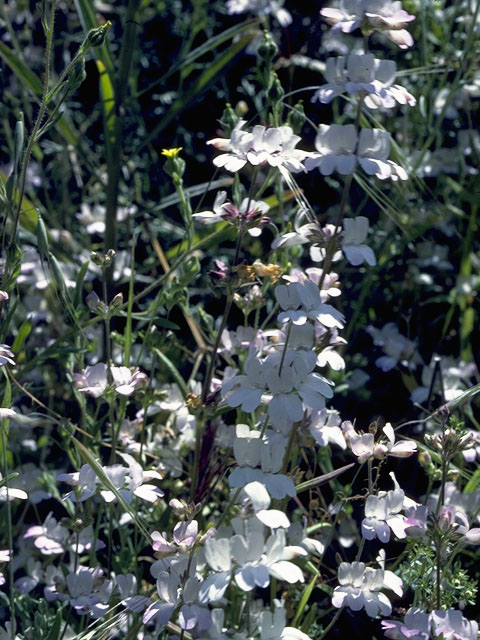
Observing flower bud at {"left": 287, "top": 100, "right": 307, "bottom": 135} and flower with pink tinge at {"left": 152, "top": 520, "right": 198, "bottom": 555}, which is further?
flower bud at {"left": 287, "top": 100, "right": 307, "bottom": 135}

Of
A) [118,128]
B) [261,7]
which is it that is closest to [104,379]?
[118,128]

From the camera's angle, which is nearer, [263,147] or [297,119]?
[263,147]

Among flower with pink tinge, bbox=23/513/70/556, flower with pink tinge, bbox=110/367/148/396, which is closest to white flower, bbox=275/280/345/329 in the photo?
flower with pink tinge, bbox=110/367/148/396

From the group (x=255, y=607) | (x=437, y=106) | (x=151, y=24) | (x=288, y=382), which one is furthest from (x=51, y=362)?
(x=151, y=24)

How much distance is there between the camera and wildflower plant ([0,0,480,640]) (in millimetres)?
994

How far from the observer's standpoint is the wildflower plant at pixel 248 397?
994 millimetres

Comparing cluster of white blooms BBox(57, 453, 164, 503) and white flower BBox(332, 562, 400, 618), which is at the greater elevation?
cluster of white blooms BBox(57, 453, 164, 503)

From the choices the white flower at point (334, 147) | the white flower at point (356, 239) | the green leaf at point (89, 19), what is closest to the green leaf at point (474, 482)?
the white flower at point (356, 239)

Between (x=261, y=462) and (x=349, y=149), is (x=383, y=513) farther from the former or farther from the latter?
(x=349, y=149)

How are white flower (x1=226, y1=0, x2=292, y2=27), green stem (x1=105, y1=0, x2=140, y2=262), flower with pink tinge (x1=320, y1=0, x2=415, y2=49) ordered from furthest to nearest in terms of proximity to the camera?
white flower (x1=226, y1=0, x2=292, y2=27), green stem (x1=105, y1=0, x2=140, y2=262), flower with pink tinge (x1=320, y1=0, x2=415, y2=49)

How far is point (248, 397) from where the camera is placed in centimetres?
98

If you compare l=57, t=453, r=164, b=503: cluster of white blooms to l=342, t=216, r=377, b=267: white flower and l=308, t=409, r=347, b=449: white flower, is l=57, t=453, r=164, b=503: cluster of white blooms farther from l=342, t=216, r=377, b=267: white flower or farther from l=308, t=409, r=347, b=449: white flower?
l=342, t=216, r=377, b=267: white flower

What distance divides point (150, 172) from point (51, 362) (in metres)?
0.51

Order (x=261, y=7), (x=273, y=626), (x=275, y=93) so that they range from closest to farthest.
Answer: (x=273, y=626) → (x=275, y=93) → (x=261, y=7)
